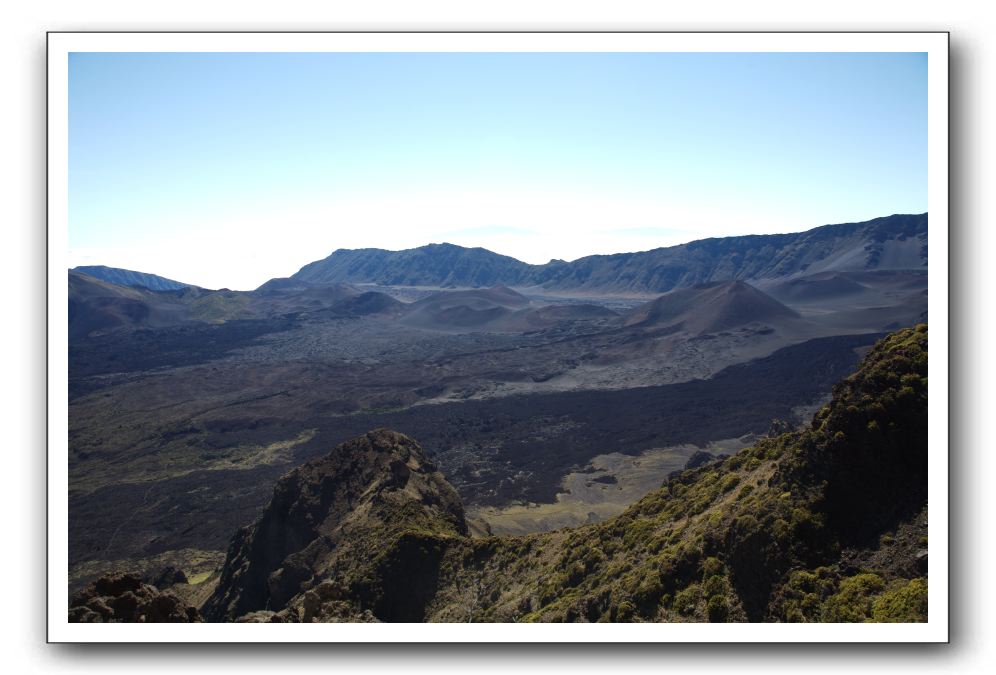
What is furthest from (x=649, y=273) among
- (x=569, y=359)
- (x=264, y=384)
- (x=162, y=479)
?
(x=162, y=479)

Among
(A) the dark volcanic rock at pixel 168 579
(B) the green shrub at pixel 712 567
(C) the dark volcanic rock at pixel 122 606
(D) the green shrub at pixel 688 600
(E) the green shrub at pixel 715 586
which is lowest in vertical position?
(A) the dark volcanic rock at pixel 168 579

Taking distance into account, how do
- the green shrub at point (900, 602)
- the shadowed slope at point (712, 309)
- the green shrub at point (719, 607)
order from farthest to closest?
the shadowed slope at point (712, 309)
the green shrub at point (719, 607)
the green shrub at point (900, 602)

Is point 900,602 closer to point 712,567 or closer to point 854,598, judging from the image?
point 854,598

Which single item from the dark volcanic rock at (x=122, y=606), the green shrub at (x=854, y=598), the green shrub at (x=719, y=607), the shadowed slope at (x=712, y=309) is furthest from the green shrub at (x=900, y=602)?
the shadowed slope at (x=712, y=309)

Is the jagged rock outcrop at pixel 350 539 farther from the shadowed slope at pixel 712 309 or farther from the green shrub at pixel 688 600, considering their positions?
the shadowed slope at pixel 712 309
